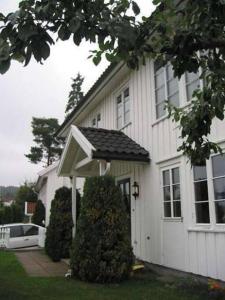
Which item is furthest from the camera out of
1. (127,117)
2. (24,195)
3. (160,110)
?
(24,195)

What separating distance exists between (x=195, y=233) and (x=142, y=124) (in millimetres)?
4042

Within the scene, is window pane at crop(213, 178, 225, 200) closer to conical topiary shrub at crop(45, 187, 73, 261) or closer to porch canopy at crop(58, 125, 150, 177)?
porch canopy at crop(58, 125, 150, 177)

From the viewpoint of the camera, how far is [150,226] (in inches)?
436

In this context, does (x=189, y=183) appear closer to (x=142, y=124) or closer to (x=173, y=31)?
(x=142, y=124)

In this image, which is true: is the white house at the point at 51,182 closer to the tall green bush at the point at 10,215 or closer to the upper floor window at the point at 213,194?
the tall green bush at the point at 10,215

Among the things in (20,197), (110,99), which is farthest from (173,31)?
(20,197)

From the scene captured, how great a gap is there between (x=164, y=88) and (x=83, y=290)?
219 inches

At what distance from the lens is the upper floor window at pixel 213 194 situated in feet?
27.0

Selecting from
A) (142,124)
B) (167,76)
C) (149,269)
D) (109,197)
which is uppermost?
(167,76)

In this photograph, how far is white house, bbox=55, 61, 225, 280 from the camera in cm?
848

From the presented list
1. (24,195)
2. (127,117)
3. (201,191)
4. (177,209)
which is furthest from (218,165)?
(24,195)

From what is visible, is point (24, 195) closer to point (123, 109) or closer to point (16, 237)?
point (16, 237)

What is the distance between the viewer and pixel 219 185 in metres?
8.32

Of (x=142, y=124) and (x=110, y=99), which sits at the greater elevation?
(x=110, y=99)
